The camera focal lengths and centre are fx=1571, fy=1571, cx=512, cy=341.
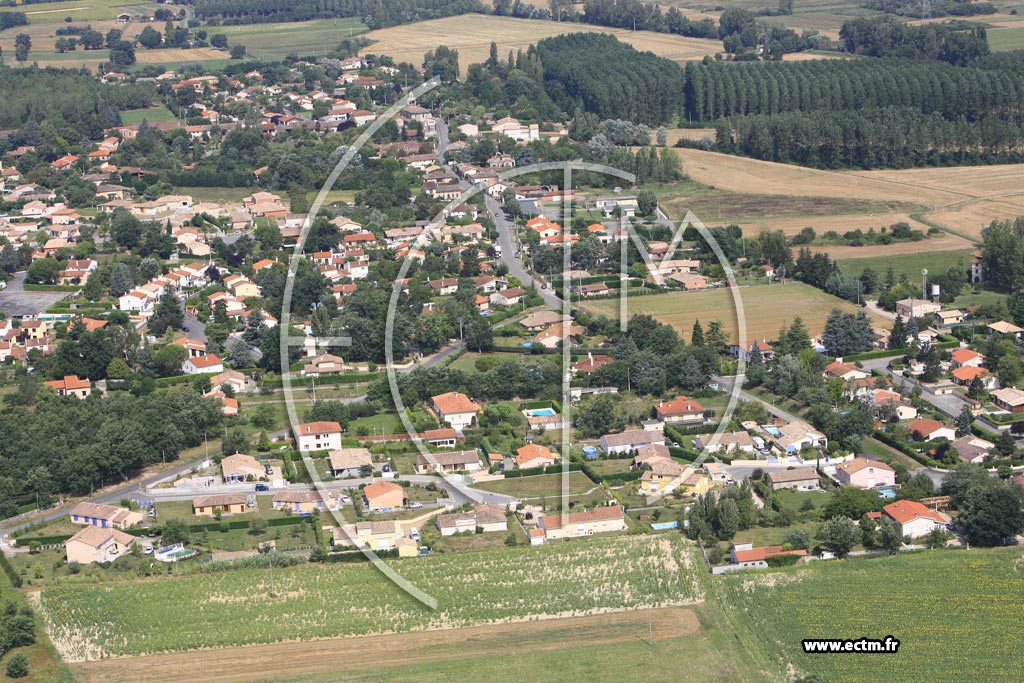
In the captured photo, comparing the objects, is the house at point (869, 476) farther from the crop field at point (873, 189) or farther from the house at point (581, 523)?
the crop field at point (873, 189)

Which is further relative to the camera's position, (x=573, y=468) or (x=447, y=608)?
(x=573, y=468)

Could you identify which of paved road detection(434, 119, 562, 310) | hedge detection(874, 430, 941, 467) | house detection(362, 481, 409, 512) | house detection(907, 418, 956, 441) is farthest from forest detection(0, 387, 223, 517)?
house detection(907, 418, 956, 441)

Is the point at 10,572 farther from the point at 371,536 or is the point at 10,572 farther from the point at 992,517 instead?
the point at 992,517

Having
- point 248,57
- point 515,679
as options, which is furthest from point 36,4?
point 515,679

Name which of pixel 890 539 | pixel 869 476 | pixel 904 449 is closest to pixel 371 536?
pixel 890 539

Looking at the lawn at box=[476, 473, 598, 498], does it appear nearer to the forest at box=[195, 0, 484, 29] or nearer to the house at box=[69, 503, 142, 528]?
the house at box=[69, 503, 142, 528]

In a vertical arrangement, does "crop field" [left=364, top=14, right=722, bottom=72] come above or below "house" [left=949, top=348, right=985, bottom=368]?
above

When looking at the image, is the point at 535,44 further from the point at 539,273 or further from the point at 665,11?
the point at 539,273
